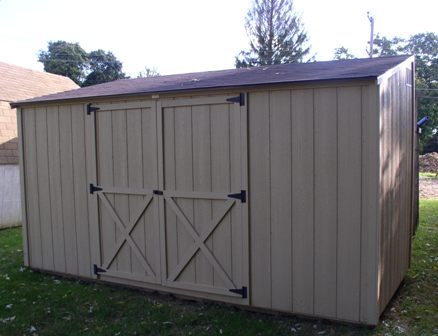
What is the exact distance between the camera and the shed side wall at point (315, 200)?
3.93 m

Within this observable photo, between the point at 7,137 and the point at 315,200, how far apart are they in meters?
7.99

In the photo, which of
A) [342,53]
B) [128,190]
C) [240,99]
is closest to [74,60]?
[342,53]

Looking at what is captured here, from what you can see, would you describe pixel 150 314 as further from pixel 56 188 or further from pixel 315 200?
pixel 56 188

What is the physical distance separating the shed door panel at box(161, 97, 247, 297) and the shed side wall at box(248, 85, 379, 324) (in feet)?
0.66

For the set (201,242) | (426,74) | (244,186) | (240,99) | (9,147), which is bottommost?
(201,242)

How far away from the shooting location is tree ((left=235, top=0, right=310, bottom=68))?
36.3 m

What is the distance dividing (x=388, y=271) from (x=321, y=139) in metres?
1.44

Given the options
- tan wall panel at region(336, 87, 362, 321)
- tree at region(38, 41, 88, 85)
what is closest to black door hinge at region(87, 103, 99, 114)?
tan wall panel at region(336, 87, 362, 321)

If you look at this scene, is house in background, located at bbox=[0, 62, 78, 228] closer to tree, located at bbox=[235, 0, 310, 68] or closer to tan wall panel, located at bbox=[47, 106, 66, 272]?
tan wall panel, located at bbox=[47, 106, 66, 272]

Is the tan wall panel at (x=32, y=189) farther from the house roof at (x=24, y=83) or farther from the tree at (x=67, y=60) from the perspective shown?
the tree at (x=67, y=60)

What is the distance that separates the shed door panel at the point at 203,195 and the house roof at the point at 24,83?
7.10m

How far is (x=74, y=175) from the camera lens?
224 inches

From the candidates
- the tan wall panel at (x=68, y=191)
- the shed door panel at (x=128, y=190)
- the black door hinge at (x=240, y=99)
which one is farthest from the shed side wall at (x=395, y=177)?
the tan wall panel at (x=68, y=191)

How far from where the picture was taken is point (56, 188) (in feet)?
19.3
